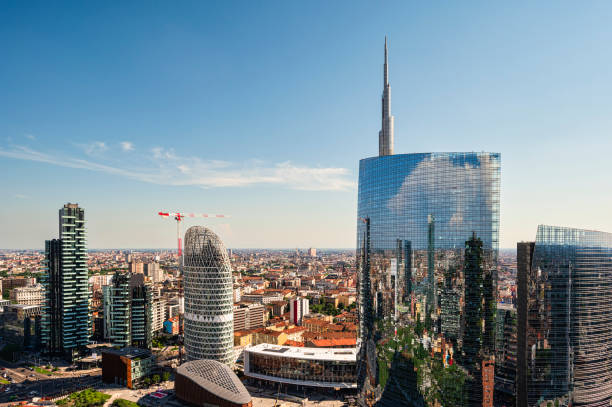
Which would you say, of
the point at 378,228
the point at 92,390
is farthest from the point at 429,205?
the point at 92,390

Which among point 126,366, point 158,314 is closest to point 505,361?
point 126,366

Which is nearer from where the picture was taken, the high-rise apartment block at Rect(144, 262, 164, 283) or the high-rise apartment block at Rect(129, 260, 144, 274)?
the high-rise apartment block at Rect(129, 260, 144, 274)

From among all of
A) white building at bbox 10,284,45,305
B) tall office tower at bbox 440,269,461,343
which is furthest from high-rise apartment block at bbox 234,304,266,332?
tall office tower at bbox 440,269,461,343

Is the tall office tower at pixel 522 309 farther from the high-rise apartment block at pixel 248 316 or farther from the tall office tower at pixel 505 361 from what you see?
the high-rise apartment block at pixel 248 316

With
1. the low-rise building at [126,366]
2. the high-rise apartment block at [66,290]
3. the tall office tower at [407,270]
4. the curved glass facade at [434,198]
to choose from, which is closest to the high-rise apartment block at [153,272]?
the high-rise apartment block at [66,290]

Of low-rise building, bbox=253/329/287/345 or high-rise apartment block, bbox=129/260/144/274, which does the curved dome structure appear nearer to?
low-rise building, bbox=253/329/287/345

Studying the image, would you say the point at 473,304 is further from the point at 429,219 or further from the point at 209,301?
the point at 209,301
